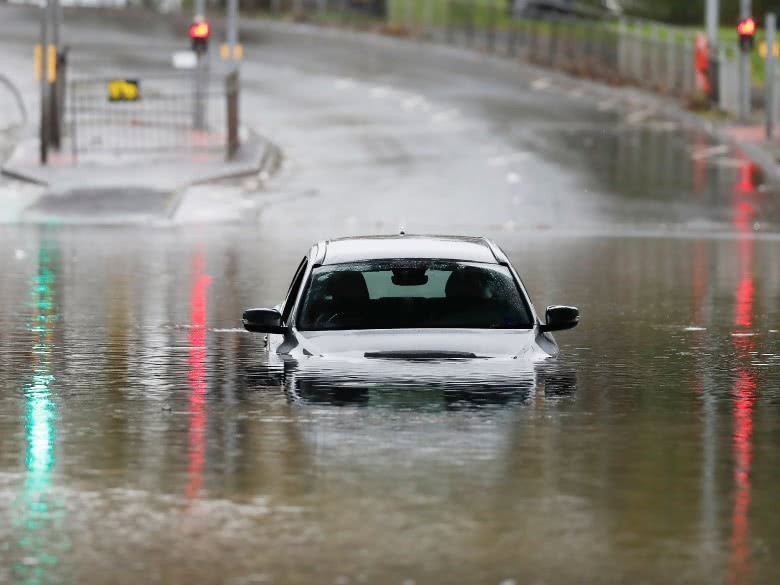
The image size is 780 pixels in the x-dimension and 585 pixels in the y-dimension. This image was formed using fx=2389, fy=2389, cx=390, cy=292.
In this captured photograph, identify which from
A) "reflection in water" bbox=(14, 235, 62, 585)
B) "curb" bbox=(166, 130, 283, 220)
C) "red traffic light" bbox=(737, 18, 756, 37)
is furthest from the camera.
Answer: "red traffic light" bbox=(737, 18, 756, 37)

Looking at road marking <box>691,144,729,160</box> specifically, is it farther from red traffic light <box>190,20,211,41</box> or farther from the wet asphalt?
the wet asphalt

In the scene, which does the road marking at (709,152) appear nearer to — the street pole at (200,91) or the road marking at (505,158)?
the road marking at (505,158)

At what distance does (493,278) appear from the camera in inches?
583

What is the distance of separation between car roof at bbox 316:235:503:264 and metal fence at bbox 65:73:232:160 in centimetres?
3184

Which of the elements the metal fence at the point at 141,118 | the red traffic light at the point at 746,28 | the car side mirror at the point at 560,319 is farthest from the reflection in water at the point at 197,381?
the red traffic light at the point at 746,28

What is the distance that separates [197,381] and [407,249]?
241 cm

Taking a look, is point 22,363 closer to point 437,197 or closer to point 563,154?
point 437,197

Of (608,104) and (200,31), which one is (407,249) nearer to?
(200,31)

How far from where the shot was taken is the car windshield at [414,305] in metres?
14.4

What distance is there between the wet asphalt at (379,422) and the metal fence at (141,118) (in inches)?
449

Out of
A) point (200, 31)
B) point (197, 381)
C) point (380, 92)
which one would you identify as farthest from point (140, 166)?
point (197, 381)

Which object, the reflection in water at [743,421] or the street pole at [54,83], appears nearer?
the reflection in water at [743,421]

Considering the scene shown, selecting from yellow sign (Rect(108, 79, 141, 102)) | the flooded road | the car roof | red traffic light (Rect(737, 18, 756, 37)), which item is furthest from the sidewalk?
the car roof

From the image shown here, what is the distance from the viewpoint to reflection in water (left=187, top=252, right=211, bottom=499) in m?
12.2
